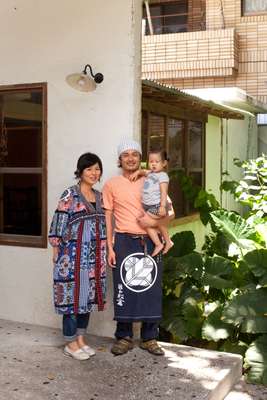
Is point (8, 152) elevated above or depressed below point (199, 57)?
below

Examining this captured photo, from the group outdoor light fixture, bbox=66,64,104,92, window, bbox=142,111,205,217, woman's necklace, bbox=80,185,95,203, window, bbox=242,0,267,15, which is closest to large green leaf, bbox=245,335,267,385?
woman's necklace, bbox=80,185,95,203

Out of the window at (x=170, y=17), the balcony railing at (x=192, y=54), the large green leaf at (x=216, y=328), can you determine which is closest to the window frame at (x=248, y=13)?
the balcony railing at (x=192, y=54)

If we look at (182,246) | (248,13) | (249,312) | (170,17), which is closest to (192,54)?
(248,13)

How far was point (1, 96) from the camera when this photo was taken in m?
5.93

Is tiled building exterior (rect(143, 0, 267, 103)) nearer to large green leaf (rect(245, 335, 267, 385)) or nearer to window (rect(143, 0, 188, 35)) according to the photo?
window (rect(143, 0, 188, 35))

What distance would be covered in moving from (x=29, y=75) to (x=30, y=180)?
105cm

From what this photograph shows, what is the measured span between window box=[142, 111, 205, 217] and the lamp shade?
2.06m

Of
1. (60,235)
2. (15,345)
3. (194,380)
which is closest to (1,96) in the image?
(60,235)

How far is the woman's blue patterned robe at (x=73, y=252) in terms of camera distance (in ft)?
15.3

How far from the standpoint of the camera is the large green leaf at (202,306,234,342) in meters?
5.42

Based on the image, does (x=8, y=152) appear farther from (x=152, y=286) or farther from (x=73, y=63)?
(x=152, y=286)

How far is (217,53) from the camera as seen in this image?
49.9ft

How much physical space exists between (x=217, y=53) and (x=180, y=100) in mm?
8409

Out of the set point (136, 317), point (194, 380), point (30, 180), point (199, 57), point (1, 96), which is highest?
point (199, 57)
